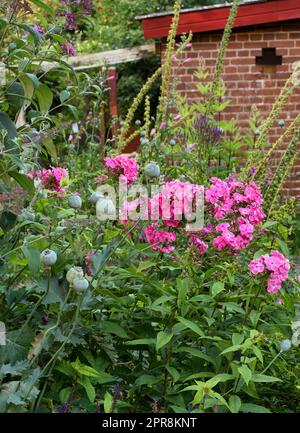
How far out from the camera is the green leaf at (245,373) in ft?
8.86

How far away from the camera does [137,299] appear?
307 centimetres

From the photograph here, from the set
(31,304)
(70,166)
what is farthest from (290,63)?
(31,304)

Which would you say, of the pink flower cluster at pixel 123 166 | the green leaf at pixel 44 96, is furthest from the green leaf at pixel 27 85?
the pink flower cluster at pixel 123 166

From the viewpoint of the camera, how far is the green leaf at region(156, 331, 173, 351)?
109 inches

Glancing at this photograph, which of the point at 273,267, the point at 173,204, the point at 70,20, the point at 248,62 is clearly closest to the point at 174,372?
the point at 273,267

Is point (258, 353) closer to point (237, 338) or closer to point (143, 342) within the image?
point (237, 338)

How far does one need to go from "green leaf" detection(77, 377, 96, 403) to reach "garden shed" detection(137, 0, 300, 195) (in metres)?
7.08

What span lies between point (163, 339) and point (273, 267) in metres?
0.44

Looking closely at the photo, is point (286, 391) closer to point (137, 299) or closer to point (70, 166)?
point (137, 299)

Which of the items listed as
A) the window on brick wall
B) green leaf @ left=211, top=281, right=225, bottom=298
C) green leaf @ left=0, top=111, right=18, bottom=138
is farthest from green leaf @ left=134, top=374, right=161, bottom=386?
the window on brick wall

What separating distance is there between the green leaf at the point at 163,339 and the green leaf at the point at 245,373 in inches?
9.9

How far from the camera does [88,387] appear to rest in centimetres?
278

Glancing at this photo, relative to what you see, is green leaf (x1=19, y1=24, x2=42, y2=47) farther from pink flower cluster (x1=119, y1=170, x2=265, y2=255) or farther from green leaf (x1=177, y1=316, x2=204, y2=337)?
green leaf (x1=177, y1=316, x2=204, y2=337)

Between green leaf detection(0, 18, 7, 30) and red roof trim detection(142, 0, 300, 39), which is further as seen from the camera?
red roof trim detection(142, 0, 300, 39)
